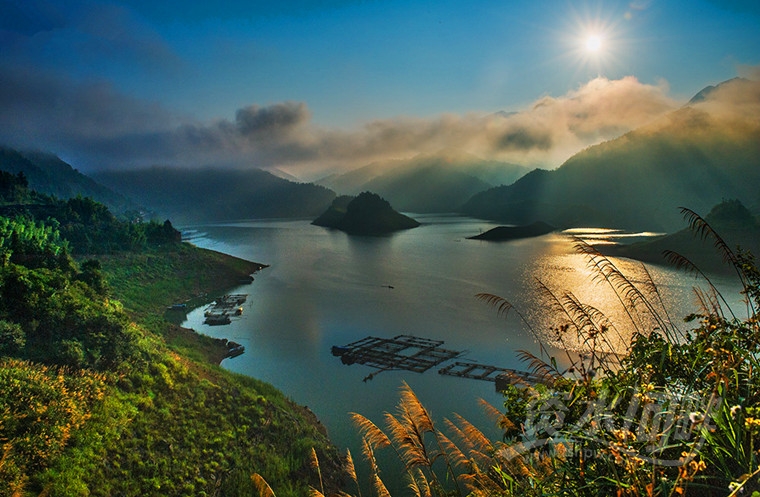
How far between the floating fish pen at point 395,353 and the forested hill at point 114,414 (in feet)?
29.6

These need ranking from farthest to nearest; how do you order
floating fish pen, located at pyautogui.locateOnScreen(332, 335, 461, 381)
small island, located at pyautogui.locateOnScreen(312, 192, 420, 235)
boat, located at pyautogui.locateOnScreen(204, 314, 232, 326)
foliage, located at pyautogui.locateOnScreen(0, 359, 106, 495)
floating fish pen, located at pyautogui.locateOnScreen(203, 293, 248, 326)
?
small island, located at pyautogui.locateOnScreen(312, 192, 420, 235) → floating fish pen, located at pyautogui.locateOnScreen(203, 293, 248, 326) → boat, located at pyautogui.locateOnScreen(204, 314, 232, 326) → floating fish pen, located at pyautogui.locateOnScreen(332, 335, 461, 381) → foliage, located at pyautogui.locateOnScreen(0, 359, 106, 495)

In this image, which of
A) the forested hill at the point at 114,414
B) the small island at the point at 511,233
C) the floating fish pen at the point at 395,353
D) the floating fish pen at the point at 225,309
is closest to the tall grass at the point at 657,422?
the forested hill at the point at 114,414

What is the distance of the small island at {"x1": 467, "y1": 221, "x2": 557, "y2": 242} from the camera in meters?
126

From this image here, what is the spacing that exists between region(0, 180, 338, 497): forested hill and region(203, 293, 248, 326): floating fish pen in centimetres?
1820

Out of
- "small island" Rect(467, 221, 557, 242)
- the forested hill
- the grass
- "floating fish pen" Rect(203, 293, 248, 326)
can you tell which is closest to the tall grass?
the grass

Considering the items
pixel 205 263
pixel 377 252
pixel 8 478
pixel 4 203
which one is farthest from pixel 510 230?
pixel 8 478

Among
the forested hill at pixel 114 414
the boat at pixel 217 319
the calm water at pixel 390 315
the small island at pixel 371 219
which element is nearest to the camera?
the forested hill at pixel 114 414

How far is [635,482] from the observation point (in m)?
3.94

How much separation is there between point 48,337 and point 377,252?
86.5 m

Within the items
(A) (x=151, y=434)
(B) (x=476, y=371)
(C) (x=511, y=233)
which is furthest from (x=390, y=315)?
(C) (x=511, y=233)

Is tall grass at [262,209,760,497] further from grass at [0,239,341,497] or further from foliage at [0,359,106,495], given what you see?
foliage at [0,359,106,495]

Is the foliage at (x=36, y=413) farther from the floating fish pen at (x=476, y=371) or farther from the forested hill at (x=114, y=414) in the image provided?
the floating fish pen at (x=476, y=371)

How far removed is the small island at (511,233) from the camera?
413 ft

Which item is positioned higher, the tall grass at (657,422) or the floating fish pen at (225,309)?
the tall grass at (657,422)
